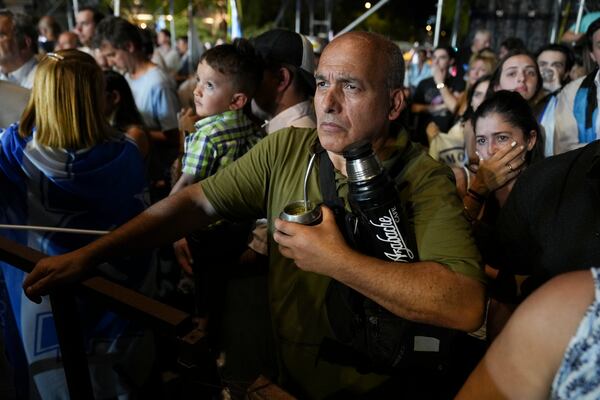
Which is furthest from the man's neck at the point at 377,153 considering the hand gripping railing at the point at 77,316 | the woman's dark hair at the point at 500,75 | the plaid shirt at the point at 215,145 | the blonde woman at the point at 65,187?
the woman's dark hair at the point at 500,75

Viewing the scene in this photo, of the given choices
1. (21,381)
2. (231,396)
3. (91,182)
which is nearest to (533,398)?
(231,396)

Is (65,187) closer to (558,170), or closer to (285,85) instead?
(285,85)

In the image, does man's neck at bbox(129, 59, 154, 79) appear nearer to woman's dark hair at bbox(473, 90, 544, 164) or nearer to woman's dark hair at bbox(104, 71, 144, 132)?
woman's dark hair at bbox(104, 71, 144, 132)

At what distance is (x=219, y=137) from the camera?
236cm

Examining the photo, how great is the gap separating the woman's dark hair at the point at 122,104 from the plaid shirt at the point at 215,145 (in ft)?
3.61

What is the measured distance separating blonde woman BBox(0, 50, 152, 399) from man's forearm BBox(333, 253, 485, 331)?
1.53m

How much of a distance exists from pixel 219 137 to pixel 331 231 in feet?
4.08

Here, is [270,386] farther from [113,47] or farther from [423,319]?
[113,47]

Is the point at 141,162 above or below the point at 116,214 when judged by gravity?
above

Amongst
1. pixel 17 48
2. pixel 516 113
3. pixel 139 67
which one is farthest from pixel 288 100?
pixel 17 48

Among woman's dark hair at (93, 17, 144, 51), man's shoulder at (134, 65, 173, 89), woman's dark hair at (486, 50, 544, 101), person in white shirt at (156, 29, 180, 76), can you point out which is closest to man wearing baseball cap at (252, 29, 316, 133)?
man's shoulder at (134, 65, 173, 89)

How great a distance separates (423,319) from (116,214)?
5.65 ft

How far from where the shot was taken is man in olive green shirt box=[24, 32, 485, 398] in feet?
4.15

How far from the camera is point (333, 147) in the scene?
1.53 m
